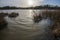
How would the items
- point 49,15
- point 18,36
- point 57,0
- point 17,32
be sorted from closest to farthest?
point 18,36
point 17,32
point 49,15
point 57,0

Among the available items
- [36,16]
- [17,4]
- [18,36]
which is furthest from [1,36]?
[17,4]

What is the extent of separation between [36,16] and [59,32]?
4.42 metres

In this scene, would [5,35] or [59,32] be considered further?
[5,35]

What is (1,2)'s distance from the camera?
19797mm

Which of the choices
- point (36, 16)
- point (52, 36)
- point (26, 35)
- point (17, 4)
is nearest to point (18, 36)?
→ point (26, 35)

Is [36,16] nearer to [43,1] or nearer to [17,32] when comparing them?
[17,32]

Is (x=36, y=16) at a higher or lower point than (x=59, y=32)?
lower

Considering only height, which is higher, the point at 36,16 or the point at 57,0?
the point at 36,16

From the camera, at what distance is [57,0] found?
60.9 feet

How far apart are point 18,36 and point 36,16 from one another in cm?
406

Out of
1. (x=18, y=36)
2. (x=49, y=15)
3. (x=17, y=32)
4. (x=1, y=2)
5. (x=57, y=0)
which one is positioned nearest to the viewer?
(x=18, y=36)

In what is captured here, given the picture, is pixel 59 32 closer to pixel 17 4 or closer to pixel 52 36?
pixel 52 36

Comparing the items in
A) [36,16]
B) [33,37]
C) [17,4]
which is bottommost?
[17,4]

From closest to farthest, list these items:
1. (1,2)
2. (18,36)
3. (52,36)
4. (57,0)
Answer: (52,36) → (18,36) → (57,0) → (1,2)
